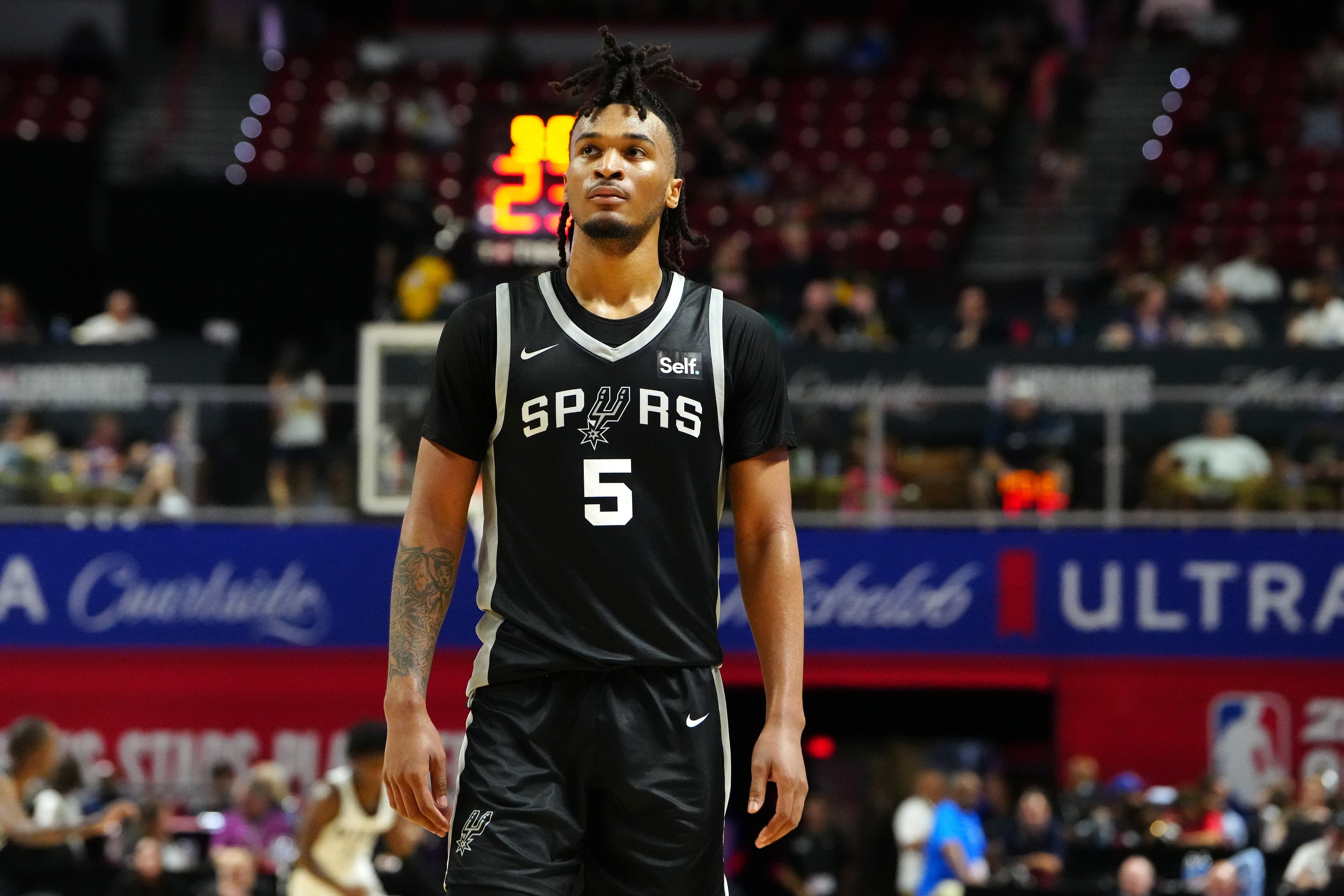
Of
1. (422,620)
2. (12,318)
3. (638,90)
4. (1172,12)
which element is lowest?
(422,620)

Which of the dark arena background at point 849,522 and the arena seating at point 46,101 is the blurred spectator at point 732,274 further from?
the arena seating at point 46,101

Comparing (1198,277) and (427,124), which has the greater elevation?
(427,124)

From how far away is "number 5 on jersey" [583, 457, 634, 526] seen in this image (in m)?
3.99

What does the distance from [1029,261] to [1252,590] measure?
689 centimetres

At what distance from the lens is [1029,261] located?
68.0ft

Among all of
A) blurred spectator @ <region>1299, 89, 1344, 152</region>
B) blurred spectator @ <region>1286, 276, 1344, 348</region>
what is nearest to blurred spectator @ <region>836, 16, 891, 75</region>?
blurred spectator @ <region>1299, 89, 1344, 152</region>

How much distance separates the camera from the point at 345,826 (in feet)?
28.0

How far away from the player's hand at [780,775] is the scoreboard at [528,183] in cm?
987

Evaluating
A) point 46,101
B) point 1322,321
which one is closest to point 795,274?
point 1322,321

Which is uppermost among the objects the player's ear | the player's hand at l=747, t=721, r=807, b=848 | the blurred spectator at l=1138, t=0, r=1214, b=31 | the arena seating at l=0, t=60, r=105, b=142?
the blurred spectator at l=1138, t=0, r=1214, b=31

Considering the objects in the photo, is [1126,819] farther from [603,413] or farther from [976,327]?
[603,413]

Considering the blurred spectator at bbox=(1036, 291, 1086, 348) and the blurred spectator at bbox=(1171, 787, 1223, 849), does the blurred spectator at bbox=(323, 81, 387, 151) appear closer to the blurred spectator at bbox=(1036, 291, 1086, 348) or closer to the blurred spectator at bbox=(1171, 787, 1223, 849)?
the blurred spectator at bbox=(1036, 291, 1086, 348)

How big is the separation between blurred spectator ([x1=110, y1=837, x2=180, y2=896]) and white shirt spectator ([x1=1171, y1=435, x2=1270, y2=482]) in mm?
7526

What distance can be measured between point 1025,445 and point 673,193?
1039cm
